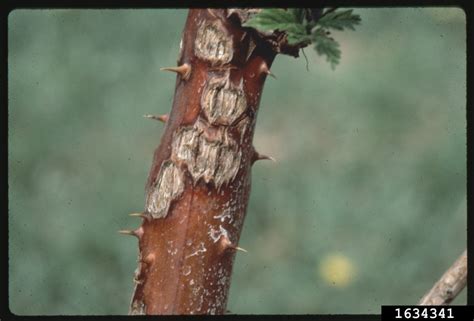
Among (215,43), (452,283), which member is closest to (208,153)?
(215,43)

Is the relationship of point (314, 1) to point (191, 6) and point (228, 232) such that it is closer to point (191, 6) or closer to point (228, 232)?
point (191, 6)

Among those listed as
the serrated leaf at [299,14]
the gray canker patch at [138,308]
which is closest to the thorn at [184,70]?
the serrated leaf at [299,14]

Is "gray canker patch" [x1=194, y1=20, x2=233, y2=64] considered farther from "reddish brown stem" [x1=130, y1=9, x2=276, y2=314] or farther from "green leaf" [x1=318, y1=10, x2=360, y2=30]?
"green leaf" [x1=318, y1=10, x2=360, y2=30]

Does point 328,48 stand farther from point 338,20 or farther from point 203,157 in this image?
point 203,157

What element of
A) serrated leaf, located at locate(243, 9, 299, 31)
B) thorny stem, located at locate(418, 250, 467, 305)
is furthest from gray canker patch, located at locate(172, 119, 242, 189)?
thorny stem, located at locate(418, 250, 467, 305)

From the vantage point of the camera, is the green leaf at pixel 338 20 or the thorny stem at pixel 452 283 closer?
the green leaf at pixel 338 20

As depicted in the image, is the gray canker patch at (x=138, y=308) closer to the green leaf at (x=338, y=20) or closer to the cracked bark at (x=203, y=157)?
the cracked bark at (x=203, y=157)
